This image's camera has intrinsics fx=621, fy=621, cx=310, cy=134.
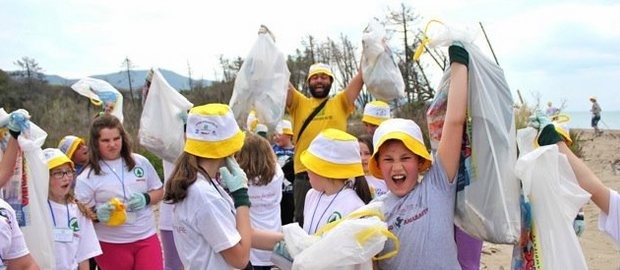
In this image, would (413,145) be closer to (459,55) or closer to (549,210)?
(459,55)

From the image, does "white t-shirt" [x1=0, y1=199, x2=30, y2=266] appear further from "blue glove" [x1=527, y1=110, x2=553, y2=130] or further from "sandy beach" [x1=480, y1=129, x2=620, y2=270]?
"sandy beach" [x1=480, y1=129, x2=620, y2=270]

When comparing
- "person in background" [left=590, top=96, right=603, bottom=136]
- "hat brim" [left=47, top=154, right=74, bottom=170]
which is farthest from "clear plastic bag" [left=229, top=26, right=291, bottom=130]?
"person in background" [left=590, top=96, right=603, bottom=136]

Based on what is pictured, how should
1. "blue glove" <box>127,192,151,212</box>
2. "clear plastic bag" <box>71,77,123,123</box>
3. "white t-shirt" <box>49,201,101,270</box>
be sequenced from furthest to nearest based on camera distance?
"clear plastic bag" <box>71,77,123,123</box> < "blue glove" <box>127,192,151,212</box> < "white t-shirt" <box>49,201,101,270</box>

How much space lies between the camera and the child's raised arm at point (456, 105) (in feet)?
8.27

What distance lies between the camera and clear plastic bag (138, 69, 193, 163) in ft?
15.3

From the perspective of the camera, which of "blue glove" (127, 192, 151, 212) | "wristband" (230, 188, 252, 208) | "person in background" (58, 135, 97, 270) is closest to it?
"wristband" (230, 188, 252, 208)

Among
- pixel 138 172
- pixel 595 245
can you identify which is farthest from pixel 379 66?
pixel 595 245

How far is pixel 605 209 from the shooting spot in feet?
9.33

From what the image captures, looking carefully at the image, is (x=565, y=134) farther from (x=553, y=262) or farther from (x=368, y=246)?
(x=368, y=246)

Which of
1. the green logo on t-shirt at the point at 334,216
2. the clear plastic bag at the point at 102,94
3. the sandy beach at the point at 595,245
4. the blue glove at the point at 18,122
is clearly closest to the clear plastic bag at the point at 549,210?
the green logo on t-shirt at the point at 334,216

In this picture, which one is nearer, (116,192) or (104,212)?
(104,212)

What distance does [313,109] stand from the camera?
5.48 metres

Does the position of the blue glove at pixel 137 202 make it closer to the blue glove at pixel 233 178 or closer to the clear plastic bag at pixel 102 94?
the clear plastic bag at pixel 102 94

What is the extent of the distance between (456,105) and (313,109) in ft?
9.87
